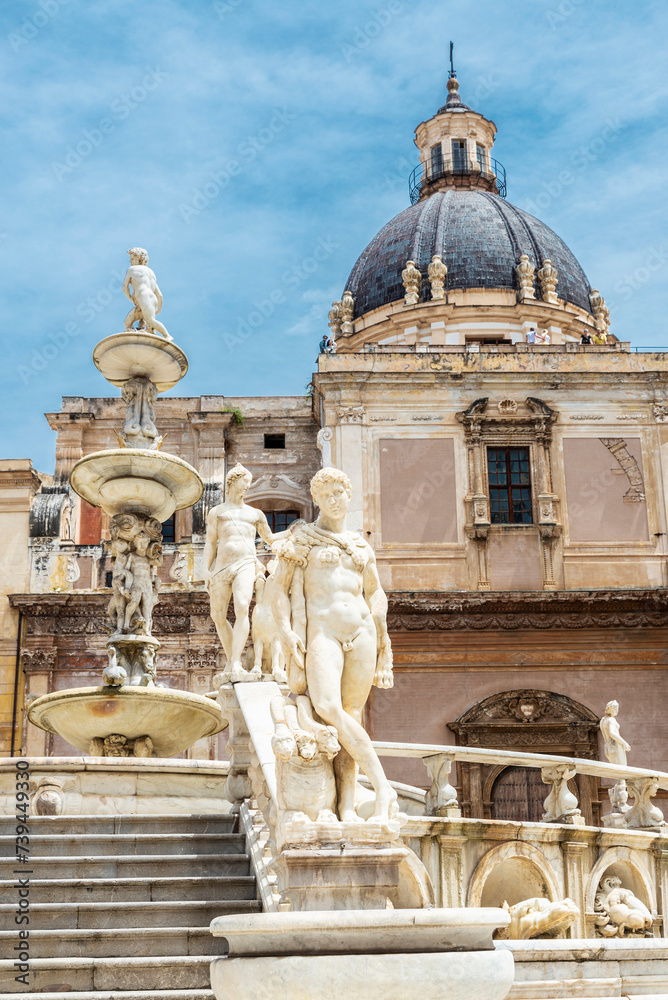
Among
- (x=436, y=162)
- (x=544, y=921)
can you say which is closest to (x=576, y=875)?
(x=544, y=921)

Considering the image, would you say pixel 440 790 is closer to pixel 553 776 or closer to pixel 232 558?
pixel 553 776

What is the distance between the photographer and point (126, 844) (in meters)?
8.38

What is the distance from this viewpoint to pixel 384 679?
7875 mm

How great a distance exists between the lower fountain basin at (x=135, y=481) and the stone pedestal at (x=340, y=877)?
288 inches

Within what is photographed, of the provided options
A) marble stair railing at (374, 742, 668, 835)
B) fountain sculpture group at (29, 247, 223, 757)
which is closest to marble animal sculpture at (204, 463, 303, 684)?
fountain sculpture group at (29, 247, 223, 757)

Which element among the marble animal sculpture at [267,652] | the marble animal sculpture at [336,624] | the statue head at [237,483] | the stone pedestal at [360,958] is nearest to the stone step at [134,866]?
the marble animal sculpture at [336,624]

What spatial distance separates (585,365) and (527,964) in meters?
23.4

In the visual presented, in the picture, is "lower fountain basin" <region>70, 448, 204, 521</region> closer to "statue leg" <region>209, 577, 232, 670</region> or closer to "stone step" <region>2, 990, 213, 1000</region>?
"statue leg" <region>209, 577, 232, 670</region>

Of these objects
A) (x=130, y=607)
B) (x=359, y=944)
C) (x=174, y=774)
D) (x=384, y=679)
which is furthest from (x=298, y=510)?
(x=359, y=944)

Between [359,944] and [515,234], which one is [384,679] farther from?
[515,234]

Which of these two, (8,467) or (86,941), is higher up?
(8,467)

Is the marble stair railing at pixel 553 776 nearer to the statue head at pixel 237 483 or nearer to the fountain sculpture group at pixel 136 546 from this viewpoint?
the fountain sculpture group at pixel 136 546

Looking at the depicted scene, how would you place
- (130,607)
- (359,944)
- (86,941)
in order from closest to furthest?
(359,944)
(86,941)
(130,607)

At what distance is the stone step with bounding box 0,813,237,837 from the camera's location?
8.62m
